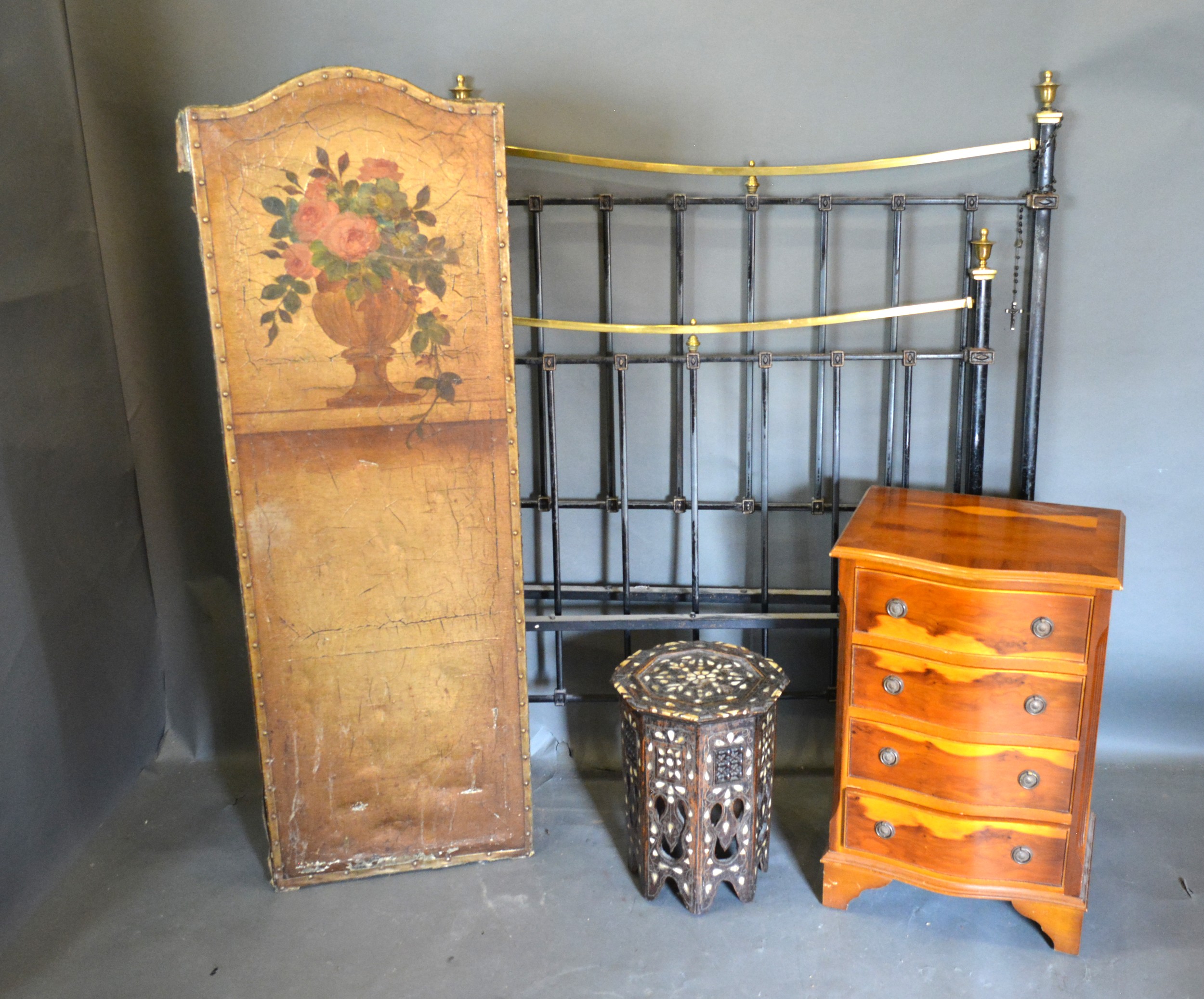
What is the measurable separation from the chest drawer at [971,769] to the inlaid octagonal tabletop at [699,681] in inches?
9.3

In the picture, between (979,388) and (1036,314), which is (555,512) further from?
(1036,314)

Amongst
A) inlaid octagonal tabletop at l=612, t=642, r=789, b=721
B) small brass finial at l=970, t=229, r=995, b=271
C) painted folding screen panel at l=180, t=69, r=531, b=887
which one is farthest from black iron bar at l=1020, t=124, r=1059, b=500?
painted folding screen panel at l=180, t=69, r=531, b=887

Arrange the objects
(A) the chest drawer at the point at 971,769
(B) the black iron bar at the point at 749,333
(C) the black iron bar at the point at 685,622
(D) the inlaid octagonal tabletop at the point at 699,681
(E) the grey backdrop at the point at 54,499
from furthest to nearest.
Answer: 1. (C) the black iron bar at the point at 685,622
2. (B) the black iron bar at the point at 749,333
3. (E) the grey backdrop at the point at 54,499
4. (D) the inlaid octagonal tabletop at the point at 699,681
5. (A) the chest drawer at the point at 971,769

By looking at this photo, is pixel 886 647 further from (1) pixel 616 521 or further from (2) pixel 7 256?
(2) pixel 7 256

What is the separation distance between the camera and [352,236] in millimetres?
2006

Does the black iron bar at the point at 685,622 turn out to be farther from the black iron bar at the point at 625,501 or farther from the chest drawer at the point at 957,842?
the chest drawer at the point at 957,842

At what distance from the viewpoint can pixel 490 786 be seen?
2320 millimetres

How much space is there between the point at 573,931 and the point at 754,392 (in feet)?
4.41

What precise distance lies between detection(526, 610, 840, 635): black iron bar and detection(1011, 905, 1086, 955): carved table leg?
77cm

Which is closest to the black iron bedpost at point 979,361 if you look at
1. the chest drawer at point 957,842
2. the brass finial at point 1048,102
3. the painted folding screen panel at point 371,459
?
the brass finial at point 1048,102

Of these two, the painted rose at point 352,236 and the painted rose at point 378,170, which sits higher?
the painted rose at point 378,170

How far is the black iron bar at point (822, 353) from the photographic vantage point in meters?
2.42

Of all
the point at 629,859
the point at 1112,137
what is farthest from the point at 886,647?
the point at 1112,137

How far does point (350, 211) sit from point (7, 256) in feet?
2.73
